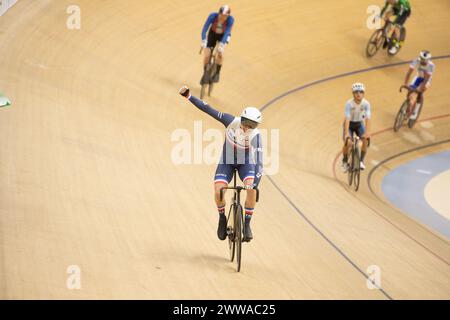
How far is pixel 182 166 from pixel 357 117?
229 centimetres

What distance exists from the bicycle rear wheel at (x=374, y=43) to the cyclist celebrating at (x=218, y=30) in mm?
4090

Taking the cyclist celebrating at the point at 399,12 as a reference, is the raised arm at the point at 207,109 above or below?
below

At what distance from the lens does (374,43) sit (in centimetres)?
1303

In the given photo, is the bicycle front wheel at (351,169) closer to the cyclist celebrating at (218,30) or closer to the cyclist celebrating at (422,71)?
the cyclist celebrating at (218,30)

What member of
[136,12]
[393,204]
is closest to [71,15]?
[136,12]

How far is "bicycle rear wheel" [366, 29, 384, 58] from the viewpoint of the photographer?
1297cm

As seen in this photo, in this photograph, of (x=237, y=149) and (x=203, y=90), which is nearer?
(x=237, y=149)

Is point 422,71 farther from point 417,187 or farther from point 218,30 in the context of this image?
point 218,30

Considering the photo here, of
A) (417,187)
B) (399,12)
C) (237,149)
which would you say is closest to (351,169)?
(417,187)

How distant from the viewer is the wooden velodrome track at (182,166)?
17.6 feet

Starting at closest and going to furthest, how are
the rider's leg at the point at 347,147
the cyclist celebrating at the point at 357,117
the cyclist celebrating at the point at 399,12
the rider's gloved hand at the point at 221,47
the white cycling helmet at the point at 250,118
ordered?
the white cycling helmet at the point at 250,118 < the cyclist celebrating at the point at 357,117 < the rider's leg at the point at 347,147 < the rider's gloved hand at the point at 221,47 < the cyclist celebrating at the point at 399,12

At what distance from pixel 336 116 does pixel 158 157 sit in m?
4.35

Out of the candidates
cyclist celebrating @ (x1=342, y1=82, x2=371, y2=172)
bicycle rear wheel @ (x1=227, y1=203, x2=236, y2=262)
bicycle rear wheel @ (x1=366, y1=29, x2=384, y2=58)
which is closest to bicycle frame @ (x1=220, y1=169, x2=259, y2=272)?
bicycle rear wheel @ (x1=227, y1=203, x2=236, y2=262)

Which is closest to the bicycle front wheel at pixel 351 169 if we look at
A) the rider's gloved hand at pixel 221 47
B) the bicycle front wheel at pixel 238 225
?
the rider's gloved hand at pixel 221 47
